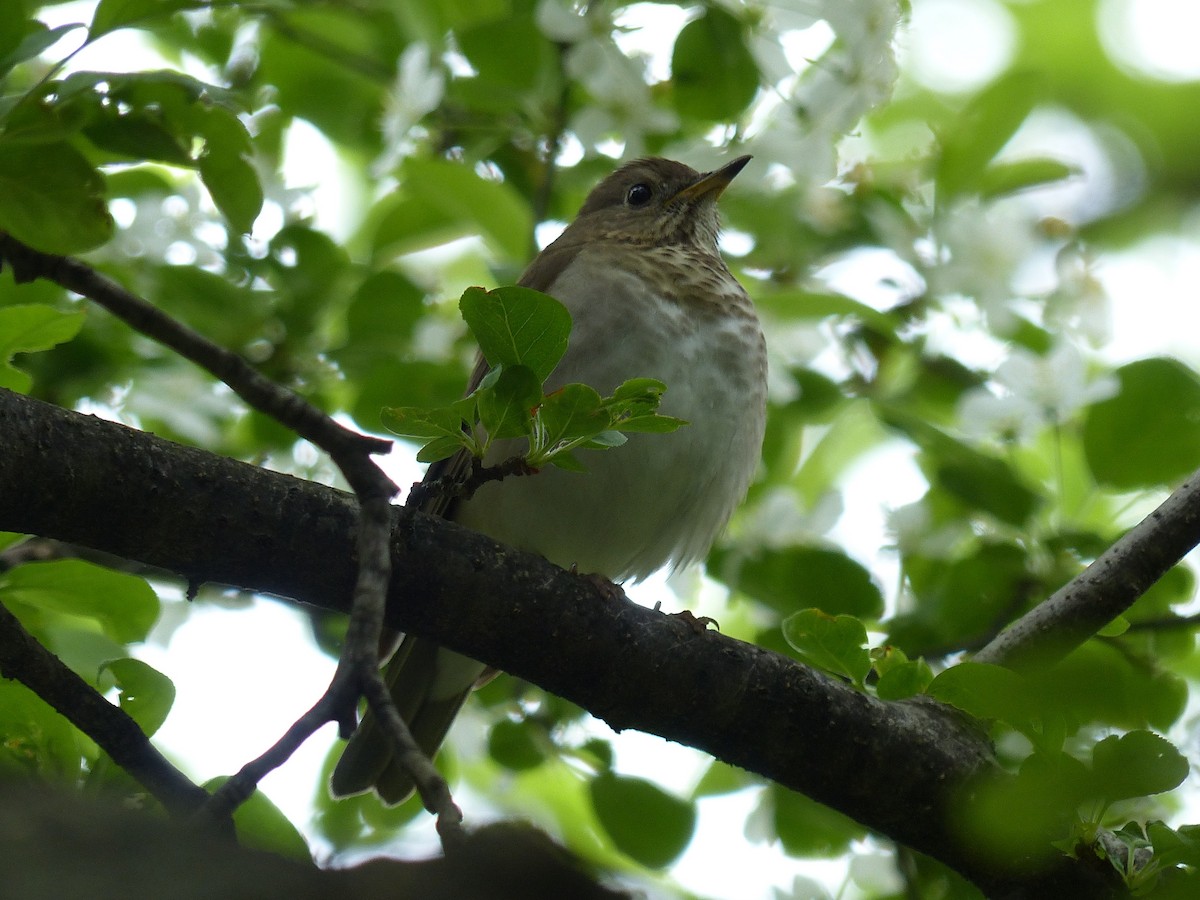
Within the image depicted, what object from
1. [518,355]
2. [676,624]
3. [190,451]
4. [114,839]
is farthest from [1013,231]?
[114,839]

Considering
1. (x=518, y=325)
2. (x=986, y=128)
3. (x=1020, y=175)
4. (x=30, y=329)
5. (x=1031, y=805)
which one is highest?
(x=1020, y=175)

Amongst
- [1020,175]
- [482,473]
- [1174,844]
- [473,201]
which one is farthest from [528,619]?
[1020,175]

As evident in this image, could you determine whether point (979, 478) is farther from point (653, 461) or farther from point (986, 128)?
point (986, 128)

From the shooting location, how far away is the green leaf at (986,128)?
4.44 metres

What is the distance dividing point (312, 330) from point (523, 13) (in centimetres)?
120

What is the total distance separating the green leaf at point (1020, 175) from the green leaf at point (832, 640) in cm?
213

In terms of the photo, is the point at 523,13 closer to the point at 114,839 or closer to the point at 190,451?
the point at 190,451

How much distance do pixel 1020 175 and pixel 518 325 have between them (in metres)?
2.81

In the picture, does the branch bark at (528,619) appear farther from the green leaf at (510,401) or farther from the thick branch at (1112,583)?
the green leaf at (510,401)

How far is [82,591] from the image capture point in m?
3.14

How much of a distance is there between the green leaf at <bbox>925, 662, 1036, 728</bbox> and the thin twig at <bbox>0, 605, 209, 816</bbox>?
4.45 feet

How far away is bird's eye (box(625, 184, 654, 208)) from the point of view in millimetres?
5723

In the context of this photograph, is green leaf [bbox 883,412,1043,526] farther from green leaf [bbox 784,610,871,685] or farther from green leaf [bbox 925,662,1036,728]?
green leaf [bbox 925,662,1036,728]

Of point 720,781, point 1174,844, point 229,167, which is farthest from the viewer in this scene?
point 720,781
